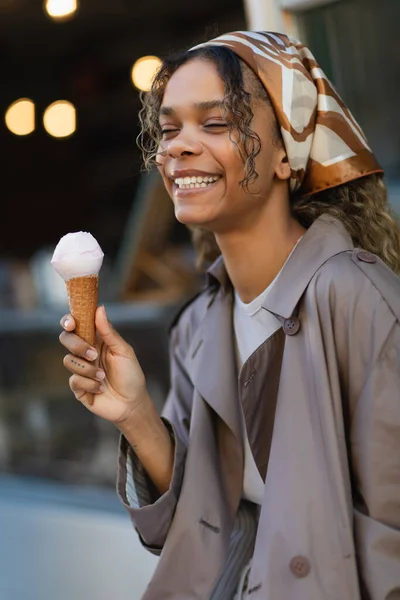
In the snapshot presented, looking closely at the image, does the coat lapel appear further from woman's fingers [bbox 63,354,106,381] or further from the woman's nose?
the woman's nose

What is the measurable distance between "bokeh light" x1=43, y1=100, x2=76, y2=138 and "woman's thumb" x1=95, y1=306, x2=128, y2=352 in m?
4.28

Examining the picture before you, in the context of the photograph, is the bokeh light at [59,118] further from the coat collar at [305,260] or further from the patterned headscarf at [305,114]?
the coat collar at [305,260]

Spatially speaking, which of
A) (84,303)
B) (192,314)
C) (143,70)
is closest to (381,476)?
(84,303)

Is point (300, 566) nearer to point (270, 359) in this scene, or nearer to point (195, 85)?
point (270, 359)

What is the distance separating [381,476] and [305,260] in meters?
0.46

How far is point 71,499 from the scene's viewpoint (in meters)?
3.90

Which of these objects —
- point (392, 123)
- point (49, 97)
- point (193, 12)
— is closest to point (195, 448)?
point (392, 123)

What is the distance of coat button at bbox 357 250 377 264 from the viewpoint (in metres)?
1.70

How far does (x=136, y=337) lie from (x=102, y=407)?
2.69 metres

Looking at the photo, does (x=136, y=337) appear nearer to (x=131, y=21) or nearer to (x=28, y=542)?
(x=28, y=542)

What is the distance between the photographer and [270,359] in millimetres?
1755

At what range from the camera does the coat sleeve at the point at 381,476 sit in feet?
5.13

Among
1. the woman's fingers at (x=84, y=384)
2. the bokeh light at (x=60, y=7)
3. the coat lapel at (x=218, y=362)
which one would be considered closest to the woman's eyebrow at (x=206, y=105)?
the coat lapel at (x=218, y=362)

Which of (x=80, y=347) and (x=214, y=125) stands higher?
(x=214, y=125)
